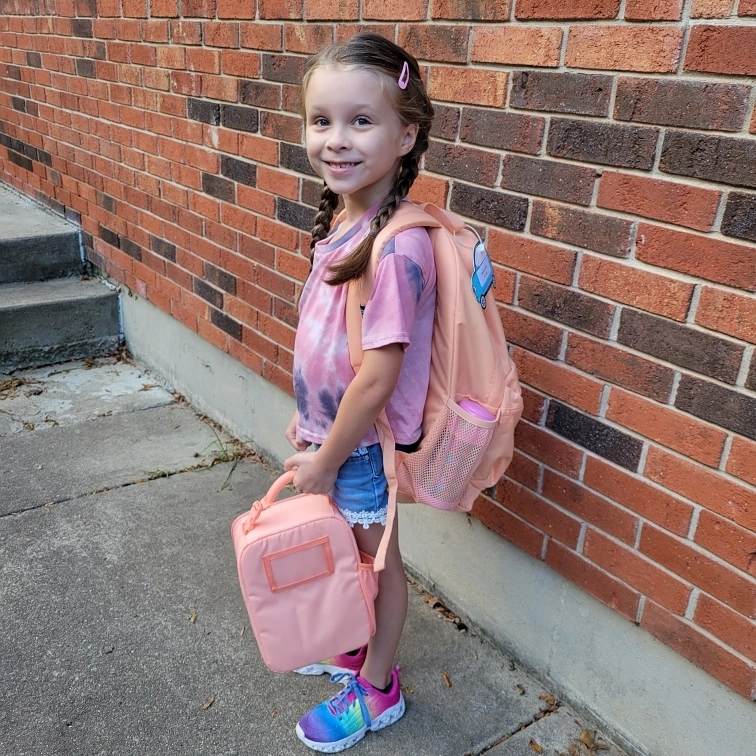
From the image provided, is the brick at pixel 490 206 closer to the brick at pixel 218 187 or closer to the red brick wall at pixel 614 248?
the red brick wall at pixel 614 248

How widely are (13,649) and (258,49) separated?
7.43 feet

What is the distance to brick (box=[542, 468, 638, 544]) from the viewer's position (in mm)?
1985

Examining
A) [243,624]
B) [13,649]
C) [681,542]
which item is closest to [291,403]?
[243,624]

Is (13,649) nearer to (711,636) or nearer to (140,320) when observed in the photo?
(711,636)

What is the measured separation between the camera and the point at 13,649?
2.35 m

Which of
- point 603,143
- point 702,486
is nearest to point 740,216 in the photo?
point 603,143

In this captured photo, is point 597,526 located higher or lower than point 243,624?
higher

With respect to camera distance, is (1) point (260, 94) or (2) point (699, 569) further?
(1) point (260, 94)

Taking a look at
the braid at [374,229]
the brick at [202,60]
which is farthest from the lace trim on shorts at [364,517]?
the brick at [202,60]

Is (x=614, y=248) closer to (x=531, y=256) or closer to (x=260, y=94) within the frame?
(x=531, y=256)

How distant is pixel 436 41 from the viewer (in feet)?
7.29

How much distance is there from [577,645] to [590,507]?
44cm

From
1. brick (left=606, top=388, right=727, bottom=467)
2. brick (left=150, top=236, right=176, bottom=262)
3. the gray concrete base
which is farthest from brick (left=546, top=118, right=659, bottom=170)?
brick (left=150, top=236, right=176, bottom=262)

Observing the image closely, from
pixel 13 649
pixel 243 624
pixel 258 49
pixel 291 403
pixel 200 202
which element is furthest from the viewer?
pixel 200 202
